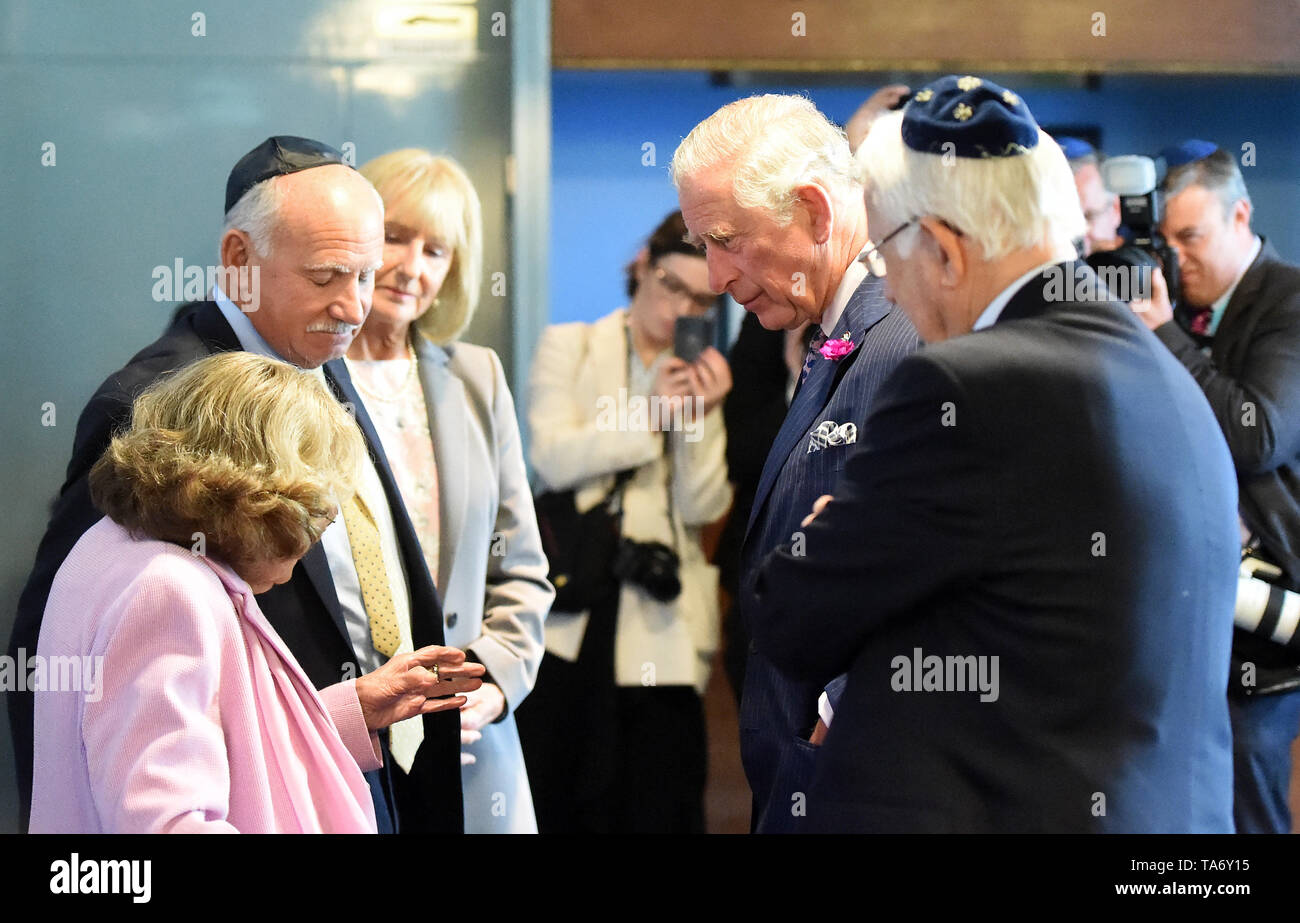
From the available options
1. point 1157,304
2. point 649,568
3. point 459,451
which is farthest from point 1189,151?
point 459,451

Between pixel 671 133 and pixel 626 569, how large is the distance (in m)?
1.17

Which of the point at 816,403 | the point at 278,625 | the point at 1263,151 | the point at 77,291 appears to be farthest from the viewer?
the point at 1263,151

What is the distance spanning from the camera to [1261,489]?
293cm

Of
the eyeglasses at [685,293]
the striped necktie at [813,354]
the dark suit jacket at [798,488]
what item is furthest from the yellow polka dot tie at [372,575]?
the eyeglasses at [685,293]

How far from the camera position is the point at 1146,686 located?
5.20 feet

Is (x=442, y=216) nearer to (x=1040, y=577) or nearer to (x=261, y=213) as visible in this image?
(x=261, y=213)

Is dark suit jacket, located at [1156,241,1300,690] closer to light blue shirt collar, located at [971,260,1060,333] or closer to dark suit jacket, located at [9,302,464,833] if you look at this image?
light blue shirt collar, located at [971,260,1060,333]

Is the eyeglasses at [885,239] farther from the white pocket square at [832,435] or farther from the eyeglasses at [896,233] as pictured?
the white pocket square at [832,435]

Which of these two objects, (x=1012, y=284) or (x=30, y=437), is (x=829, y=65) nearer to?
(x=1012, y=284)

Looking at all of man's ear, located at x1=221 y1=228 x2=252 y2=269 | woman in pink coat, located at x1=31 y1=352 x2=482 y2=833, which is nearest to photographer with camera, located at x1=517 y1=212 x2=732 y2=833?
man's ear, located at x1=221 y1=228 x2=252 y2=269

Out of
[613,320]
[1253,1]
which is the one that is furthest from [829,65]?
[1253,1]

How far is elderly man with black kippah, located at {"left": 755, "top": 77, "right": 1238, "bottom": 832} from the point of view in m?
1.56

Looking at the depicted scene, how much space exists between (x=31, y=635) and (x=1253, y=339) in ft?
8.56

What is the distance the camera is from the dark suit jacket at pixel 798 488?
1.93 m
